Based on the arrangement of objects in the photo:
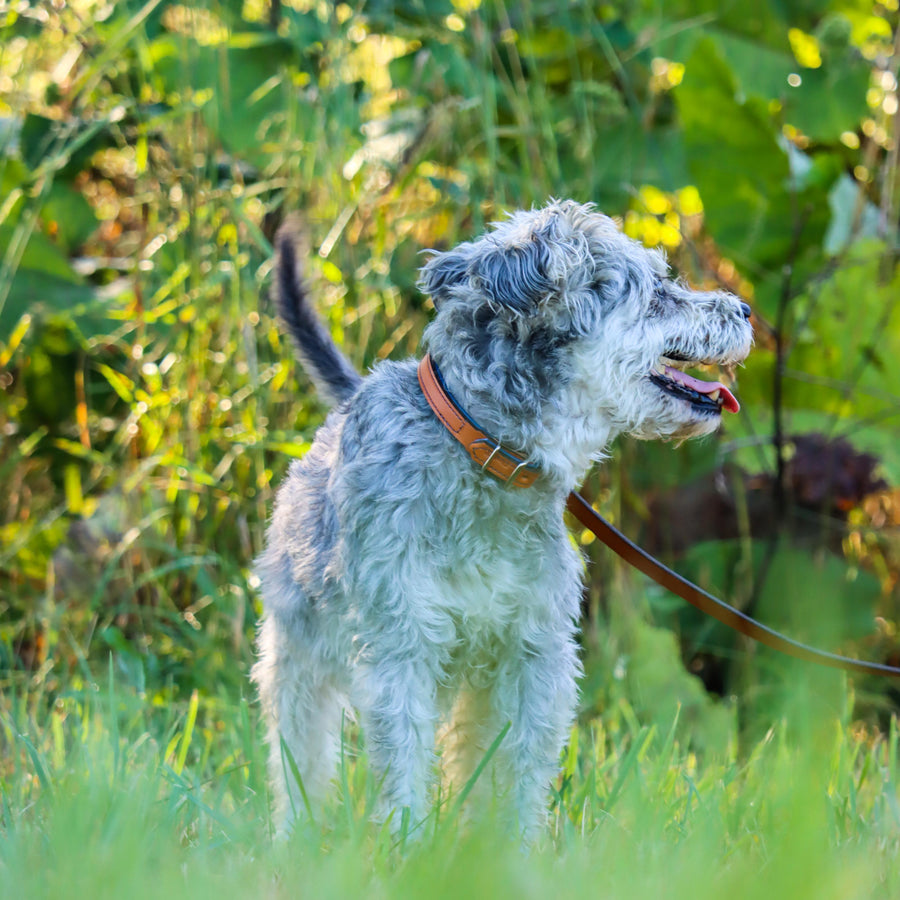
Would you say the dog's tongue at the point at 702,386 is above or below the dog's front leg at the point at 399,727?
above

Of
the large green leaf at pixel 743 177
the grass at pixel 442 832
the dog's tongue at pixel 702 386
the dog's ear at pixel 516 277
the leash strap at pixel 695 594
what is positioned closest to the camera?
the grass at pixel 442 832

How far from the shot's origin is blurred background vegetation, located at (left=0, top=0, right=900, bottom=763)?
182 inches

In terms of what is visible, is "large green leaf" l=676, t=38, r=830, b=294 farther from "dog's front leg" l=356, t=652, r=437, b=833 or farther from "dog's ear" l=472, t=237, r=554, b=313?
"dog's front leg" l=356, t=652, r=437, b=833

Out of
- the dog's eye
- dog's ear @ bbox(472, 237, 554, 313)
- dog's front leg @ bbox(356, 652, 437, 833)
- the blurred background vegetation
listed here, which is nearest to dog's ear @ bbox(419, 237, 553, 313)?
dog's ear @ bbox(472, 237, 554, 313)

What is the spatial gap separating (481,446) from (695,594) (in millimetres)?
928

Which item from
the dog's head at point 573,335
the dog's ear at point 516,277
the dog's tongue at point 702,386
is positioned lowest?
the dog's tongue at point 702,386

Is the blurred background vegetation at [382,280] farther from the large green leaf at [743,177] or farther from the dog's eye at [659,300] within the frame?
the dog's eye at [659,300]

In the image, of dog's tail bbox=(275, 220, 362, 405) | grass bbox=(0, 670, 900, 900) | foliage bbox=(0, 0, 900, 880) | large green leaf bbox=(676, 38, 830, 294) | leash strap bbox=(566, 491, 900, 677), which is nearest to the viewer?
grass bbox=(0, 670, 900, 900)

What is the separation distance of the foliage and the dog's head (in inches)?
64.1

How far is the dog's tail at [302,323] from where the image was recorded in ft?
11.7

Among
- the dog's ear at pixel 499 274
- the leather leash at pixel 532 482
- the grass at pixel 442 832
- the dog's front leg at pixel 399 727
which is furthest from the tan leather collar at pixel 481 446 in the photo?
the grass at pixel 442 832

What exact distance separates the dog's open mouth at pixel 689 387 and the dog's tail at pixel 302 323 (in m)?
1.08

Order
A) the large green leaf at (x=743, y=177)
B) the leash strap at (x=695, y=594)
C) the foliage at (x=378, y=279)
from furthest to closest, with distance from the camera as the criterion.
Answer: the large green leaf at (x=743, y=177) → the foliage at (x=378, y=279) → the leash strap at (x=695, y=594)

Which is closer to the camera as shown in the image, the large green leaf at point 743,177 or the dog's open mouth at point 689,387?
the dog's open mouth at point 689,387
